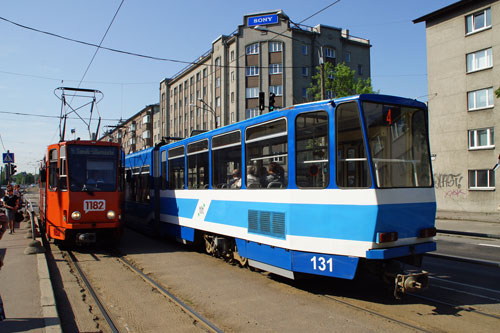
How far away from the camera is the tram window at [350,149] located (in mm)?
5674

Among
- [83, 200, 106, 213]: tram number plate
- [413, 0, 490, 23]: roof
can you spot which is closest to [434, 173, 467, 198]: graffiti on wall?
[413, 0, 490, 23]: roof

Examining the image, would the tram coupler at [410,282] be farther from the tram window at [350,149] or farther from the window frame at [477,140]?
the window frame at [477,140]

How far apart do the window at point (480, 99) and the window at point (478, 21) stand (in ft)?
12.1

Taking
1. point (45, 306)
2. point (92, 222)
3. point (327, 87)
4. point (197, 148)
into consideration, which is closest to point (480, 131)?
point (327, 87)

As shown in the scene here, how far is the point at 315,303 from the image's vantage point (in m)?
5.92

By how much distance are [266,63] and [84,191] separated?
107 feet

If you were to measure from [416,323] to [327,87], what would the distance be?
21497 mm

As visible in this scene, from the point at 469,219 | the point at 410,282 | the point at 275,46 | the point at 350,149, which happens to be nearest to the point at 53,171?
the point at 350,149

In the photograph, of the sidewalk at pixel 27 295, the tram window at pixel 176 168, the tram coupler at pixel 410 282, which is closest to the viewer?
the sidewalk at pixel 27 295

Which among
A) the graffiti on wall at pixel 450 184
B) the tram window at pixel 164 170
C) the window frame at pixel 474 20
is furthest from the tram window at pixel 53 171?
the window frame at pixel 474 20

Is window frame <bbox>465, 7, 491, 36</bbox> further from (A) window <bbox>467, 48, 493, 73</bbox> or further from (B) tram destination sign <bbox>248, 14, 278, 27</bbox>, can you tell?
(B) tram destination sign <bbox>248, 14, 278, 27</bbox>

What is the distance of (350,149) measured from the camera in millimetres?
5766

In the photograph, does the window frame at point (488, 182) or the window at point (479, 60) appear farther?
the window at point (479, 60)

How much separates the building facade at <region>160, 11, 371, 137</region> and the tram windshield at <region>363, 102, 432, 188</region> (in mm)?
32131
